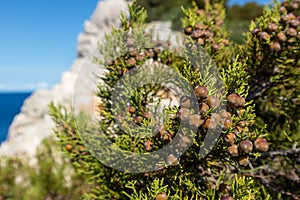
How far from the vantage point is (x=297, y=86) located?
51.5 inches

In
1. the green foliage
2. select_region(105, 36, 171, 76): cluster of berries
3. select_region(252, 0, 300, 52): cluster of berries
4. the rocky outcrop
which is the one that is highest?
the rocky outcrop

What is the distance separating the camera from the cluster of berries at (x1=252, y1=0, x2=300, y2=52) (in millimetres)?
1145

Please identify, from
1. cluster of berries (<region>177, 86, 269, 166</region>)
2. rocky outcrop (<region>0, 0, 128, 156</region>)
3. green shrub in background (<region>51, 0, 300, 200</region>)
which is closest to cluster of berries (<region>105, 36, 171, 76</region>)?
green shrub in background (<region>51, 0, 300, 200</region>)

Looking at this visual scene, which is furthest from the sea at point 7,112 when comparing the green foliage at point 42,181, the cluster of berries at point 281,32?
the cluster of berries at point 281,32

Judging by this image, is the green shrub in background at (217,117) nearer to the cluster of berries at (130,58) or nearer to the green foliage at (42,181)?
the cluster of berries at (130,58)

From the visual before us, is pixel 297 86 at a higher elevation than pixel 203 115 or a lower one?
higher

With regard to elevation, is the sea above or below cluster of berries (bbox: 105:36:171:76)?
above

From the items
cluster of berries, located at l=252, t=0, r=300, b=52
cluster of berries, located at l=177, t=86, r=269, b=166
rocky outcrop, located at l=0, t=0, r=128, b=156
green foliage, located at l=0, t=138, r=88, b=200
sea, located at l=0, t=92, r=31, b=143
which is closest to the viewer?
cluster of berries, located at l=177, t=86, r=269, b=166

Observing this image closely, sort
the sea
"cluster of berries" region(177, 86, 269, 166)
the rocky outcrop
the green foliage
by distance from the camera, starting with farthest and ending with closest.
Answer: the sea, the rocky outcrop, the green foliage, "cluster of berries" region(177, 86, 269, 166)

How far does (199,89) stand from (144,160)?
0.30 meters

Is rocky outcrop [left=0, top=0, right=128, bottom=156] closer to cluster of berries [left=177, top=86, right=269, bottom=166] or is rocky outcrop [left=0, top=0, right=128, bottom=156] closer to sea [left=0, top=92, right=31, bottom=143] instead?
cluster of berries [left=177, top=86, right=269, bottom=166]

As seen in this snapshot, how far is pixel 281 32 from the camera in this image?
3.79 ft

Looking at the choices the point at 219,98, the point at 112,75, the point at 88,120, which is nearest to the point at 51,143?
the point at 88,120

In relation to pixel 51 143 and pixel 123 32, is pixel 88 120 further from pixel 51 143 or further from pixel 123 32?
pixel 51 143
